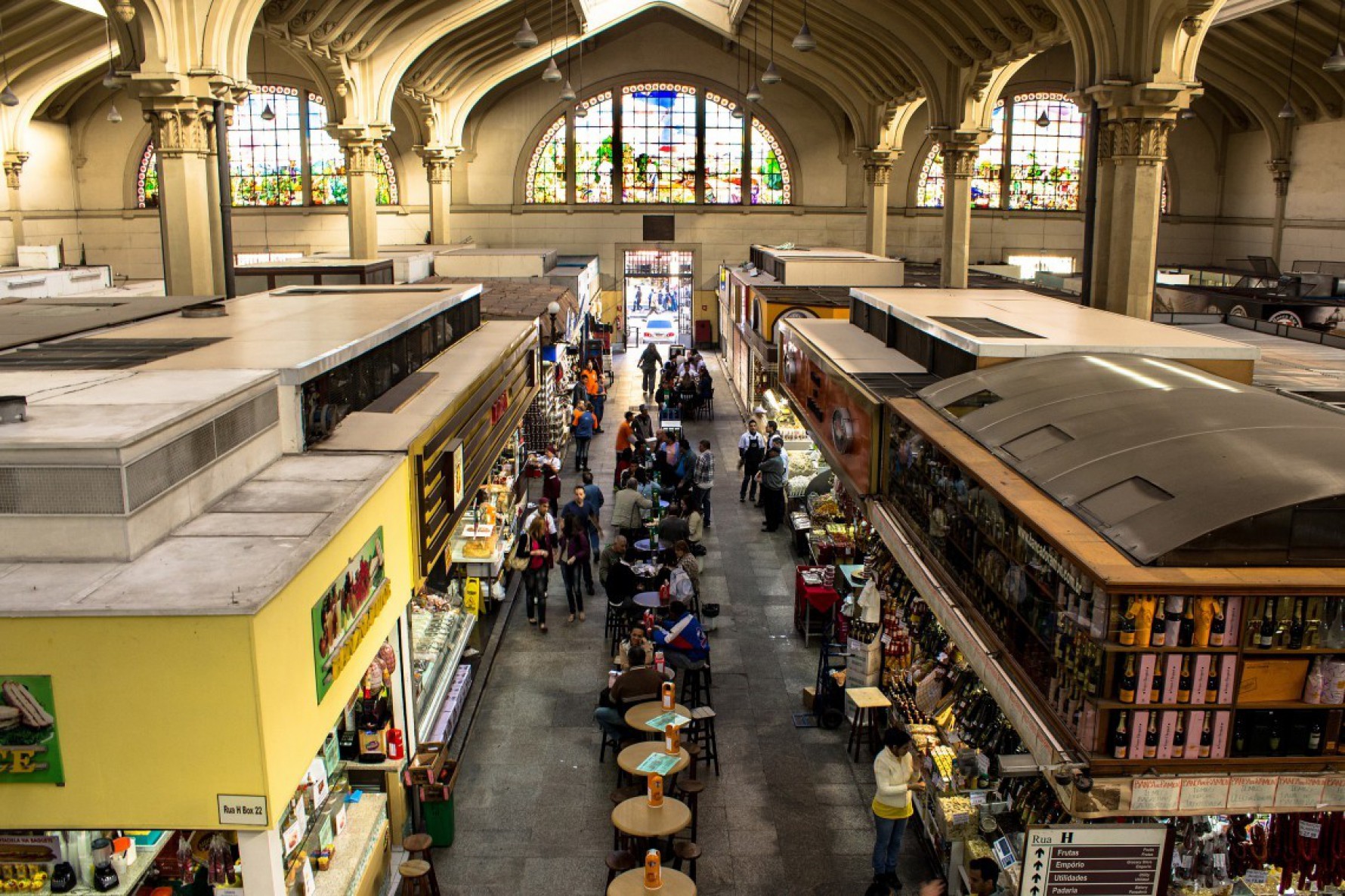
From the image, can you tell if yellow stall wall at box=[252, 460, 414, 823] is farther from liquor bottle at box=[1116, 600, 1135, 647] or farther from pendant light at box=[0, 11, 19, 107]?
pendant light at box=[0, 11, 19, 107]

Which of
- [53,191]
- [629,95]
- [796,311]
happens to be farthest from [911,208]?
[53,191]

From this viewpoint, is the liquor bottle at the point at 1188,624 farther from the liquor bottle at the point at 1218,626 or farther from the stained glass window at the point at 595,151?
the stained glass window at the point at 595,151

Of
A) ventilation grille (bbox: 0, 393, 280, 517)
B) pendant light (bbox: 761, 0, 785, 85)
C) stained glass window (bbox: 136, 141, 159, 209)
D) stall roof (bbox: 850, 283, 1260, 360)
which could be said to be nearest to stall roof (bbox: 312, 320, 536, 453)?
ventilation grille (bbox: 0, 393, 280, 517)

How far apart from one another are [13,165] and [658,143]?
16.4 meters

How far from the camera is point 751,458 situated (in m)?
16.9

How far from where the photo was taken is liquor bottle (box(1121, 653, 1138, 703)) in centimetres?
492

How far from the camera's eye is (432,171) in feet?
98.9

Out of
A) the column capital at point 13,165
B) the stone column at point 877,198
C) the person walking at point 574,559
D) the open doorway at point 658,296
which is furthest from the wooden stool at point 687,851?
the column capital at point 13,165

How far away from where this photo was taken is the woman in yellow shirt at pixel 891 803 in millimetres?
7090

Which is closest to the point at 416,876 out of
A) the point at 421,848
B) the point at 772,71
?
the point at 421,848

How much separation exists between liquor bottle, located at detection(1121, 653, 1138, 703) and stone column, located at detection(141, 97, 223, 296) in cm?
1079

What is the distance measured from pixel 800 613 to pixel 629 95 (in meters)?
24.7

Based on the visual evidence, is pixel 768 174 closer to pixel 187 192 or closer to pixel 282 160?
pixel 282 160

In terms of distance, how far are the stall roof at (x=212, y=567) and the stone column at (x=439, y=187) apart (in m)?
25.2
